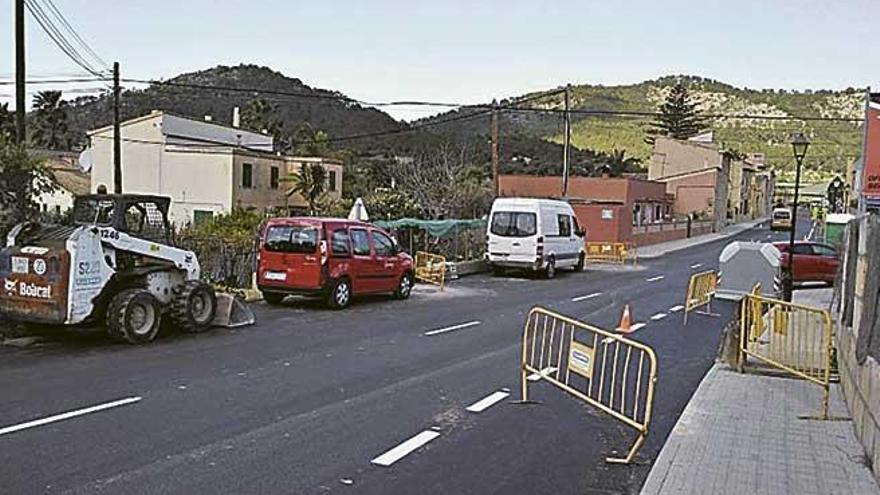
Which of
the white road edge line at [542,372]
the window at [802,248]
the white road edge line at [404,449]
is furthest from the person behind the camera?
the window at [802,248]

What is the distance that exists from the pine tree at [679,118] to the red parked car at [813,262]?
242 ft

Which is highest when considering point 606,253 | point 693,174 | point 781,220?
point 693,174

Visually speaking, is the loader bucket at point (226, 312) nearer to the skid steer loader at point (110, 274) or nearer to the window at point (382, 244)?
the skid steer loader at point (110, 274)

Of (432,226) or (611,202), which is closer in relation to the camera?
(432,226)

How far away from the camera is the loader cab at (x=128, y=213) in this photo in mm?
14047

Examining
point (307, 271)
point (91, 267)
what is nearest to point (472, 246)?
point (307, 271)

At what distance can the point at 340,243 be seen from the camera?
1844 cm

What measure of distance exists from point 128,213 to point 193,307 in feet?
5.92

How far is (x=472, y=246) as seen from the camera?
3192 centimetres

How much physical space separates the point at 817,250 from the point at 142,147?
40.1m

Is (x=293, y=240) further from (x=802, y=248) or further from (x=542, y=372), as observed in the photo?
(x=802, y=248)

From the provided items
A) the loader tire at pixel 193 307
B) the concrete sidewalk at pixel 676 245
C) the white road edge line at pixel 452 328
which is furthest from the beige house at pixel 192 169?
the loader tire at pixel 193 307

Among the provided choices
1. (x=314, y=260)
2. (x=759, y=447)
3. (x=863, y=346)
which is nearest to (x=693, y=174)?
(x=314, y=260)

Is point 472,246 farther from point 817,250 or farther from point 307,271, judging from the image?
point 307,271
